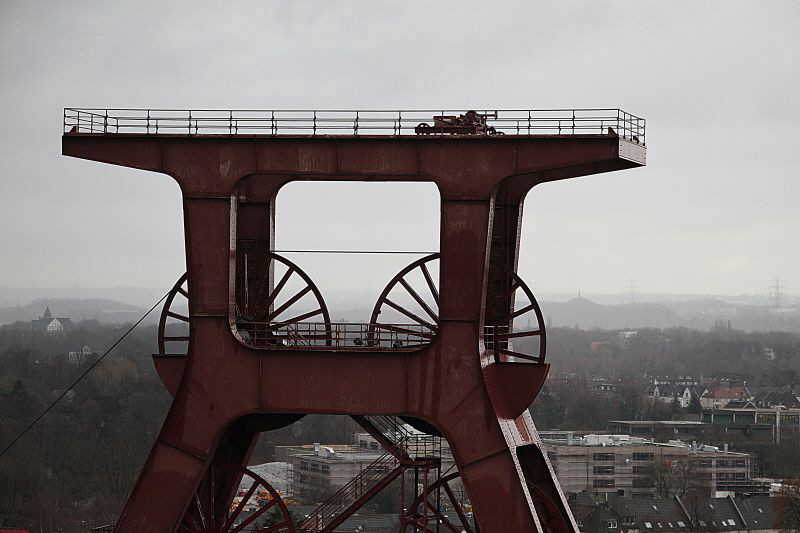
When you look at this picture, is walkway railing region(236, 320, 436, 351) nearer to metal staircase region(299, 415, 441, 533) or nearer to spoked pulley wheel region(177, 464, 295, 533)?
metal staircase region(299, 415, 441, 533)

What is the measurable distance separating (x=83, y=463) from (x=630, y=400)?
79079mm

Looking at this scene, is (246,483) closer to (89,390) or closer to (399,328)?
(89,390)

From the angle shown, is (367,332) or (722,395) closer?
(367,332)

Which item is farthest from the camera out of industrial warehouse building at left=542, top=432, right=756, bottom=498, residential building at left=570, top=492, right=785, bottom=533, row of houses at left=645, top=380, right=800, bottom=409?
row of houses at left=645, top=380, right=800, bottom=409

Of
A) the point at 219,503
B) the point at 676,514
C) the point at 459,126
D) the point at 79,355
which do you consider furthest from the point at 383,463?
the point at 79,355

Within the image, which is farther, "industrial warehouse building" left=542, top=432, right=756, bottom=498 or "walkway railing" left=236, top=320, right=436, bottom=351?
"industrial warehouse building" left=542, top=432, right=756, bottom=498

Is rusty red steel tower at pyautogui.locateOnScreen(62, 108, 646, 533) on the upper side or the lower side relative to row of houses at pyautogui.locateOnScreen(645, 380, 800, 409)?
upper

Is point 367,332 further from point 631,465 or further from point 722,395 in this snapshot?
point 722,395

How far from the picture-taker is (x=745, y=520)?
90938mm

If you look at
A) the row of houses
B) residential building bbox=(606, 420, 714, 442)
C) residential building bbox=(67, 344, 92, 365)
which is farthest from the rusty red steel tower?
the row of houses

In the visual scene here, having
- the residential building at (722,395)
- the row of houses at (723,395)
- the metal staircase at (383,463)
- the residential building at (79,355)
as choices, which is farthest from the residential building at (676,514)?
the residential building at (722,395)

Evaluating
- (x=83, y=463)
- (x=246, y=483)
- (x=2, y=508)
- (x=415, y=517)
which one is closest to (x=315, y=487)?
(x=246, y=483)

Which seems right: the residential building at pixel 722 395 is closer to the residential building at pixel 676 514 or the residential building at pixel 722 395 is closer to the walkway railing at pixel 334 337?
the residential building at pixel 676 514

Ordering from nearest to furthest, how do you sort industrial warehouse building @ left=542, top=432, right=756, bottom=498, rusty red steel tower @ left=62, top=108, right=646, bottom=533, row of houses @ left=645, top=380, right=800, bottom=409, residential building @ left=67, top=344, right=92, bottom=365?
rusty red steel tower @ left=62, top=108, right=646, bottom=533 < industrial warehouse building @ left=542, top=432, right=756, bottom=498 < residential building @ left=67, top=344, right=92, bottom=365 < row of houses @ left=645, top=380, right=800, bottom=409
